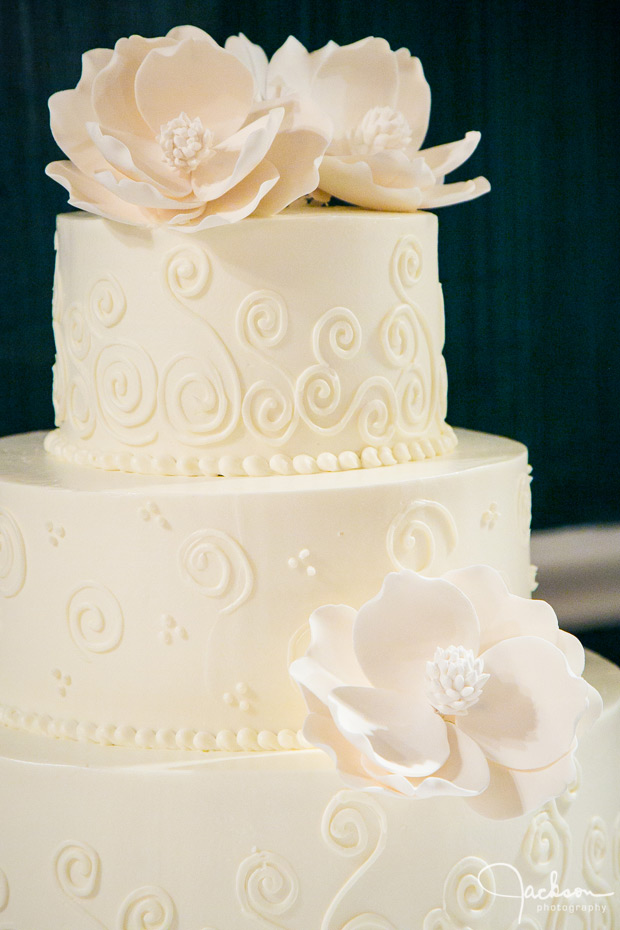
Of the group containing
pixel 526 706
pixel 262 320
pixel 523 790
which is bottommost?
pixel 523 790

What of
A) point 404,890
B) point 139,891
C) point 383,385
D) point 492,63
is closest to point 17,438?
point 383,385

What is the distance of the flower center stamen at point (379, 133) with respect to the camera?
2240mm

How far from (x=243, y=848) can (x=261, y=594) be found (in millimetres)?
426

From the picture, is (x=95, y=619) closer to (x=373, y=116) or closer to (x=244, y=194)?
(x=244, y=194)

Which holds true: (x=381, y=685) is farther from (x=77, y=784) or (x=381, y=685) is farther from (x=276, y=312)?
(x=276, y=312)

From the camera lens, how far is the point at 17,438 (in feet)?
8.65

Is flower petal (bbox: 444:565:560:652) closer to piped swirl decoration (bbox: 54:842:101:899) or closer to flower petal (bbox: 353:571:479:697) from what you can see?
flower petal (bbox: 353:571:479:697)

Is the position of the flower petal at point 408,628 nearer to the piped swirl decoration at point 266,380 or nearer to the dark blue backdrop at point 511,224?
the piped swirl decoration at point 266,380

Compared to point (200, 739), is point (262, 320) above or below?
above

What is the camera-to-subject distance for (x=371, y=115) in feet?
7.39

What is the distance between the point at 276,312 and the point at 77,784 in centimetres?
90

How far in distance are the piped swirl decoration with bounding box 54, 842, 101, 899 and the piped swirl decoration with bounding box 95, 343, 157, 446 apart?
0.73m

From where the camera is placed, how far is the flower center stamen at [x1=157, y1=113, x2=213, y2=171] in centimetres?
201

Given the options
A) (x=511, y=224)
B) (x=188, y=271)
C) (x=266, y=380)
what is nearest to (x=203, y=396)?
(x=266, y=380)
